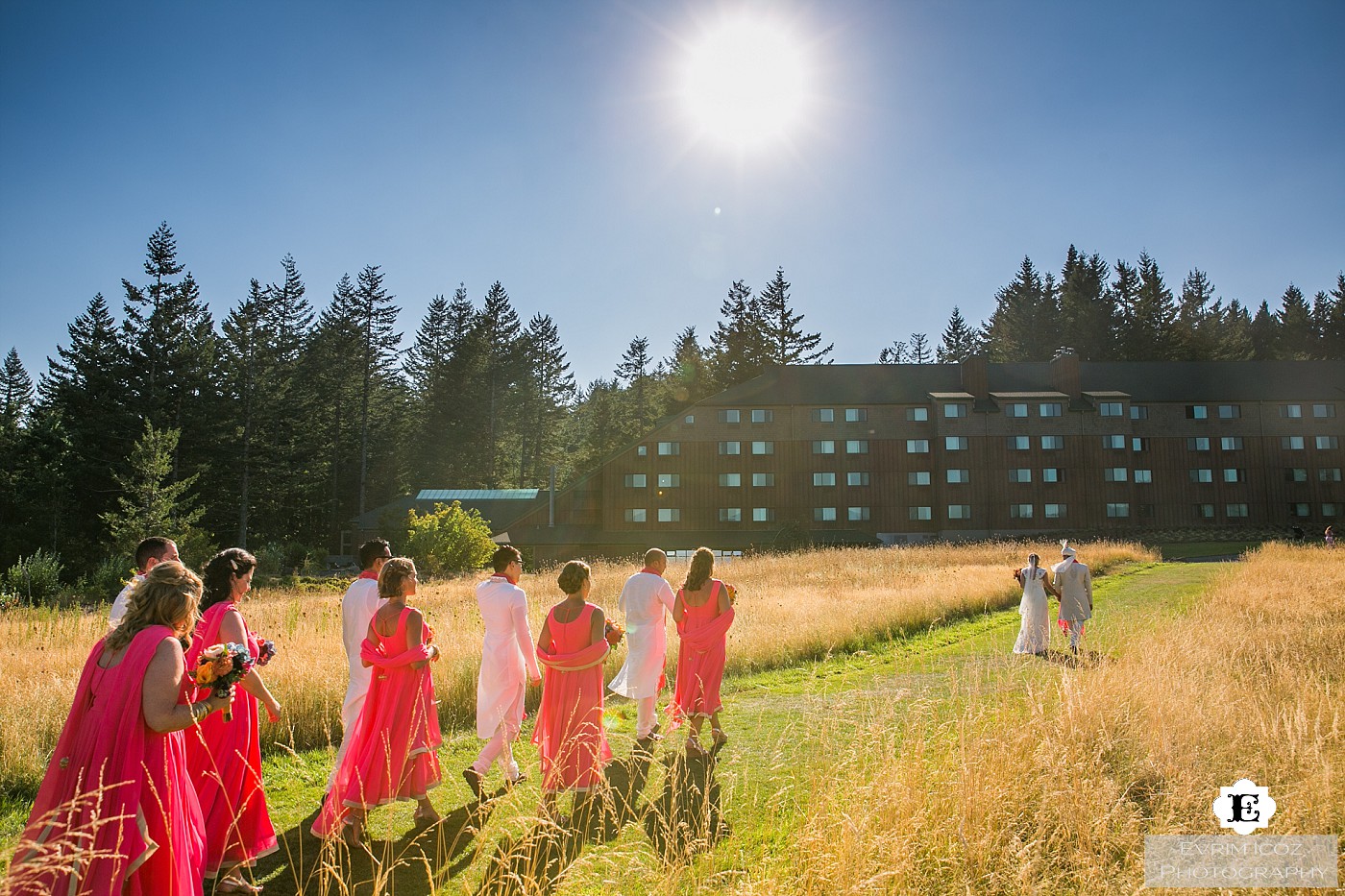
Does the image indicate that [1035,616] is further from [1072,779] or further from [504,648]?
[504,648]

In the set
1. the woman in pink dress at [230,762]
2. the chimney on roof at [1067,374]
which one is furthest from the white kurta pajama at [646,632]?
the chimney on roof at [1067,374]

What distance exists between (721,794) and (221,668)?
3228 millimetres

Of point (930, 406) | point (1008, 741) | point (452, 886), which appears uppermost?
point (930, 406)

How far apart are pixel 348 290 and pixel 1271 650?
2335 inches

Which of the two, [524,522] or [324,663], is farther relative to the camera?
[524,522]

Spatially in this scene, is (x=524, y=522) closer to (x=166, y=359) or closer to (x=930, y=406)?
(x=166, y=359)

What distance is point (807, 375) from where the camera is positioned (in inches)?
1992

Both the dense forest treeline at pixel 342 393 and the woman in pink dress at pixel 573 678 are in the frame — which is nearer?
the woman in pink dress at pixel 573 678

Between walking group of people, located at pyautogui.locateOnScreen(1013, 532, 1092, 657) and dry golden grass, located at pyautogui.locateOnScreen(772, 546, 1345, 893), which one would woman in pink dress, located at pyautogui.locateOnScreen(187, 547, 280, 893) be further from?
walking group of people, located at pyautogui.locateOnScreen(1013, 532, 1092, 657)

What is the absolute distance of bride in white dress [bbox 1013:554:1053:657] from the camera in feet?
44.6

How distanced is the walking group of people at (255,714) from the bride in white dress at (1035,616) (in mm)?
7541

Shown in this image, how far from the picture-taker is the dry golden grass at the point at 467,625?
879 cm

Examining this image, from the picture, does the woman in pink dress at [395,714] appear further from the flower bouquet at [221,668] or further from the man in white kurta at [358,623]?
the flower bouquet at [221,668]

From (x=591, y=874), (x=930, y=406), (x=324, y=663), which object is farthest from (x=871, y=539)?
(x=591, y=874)
